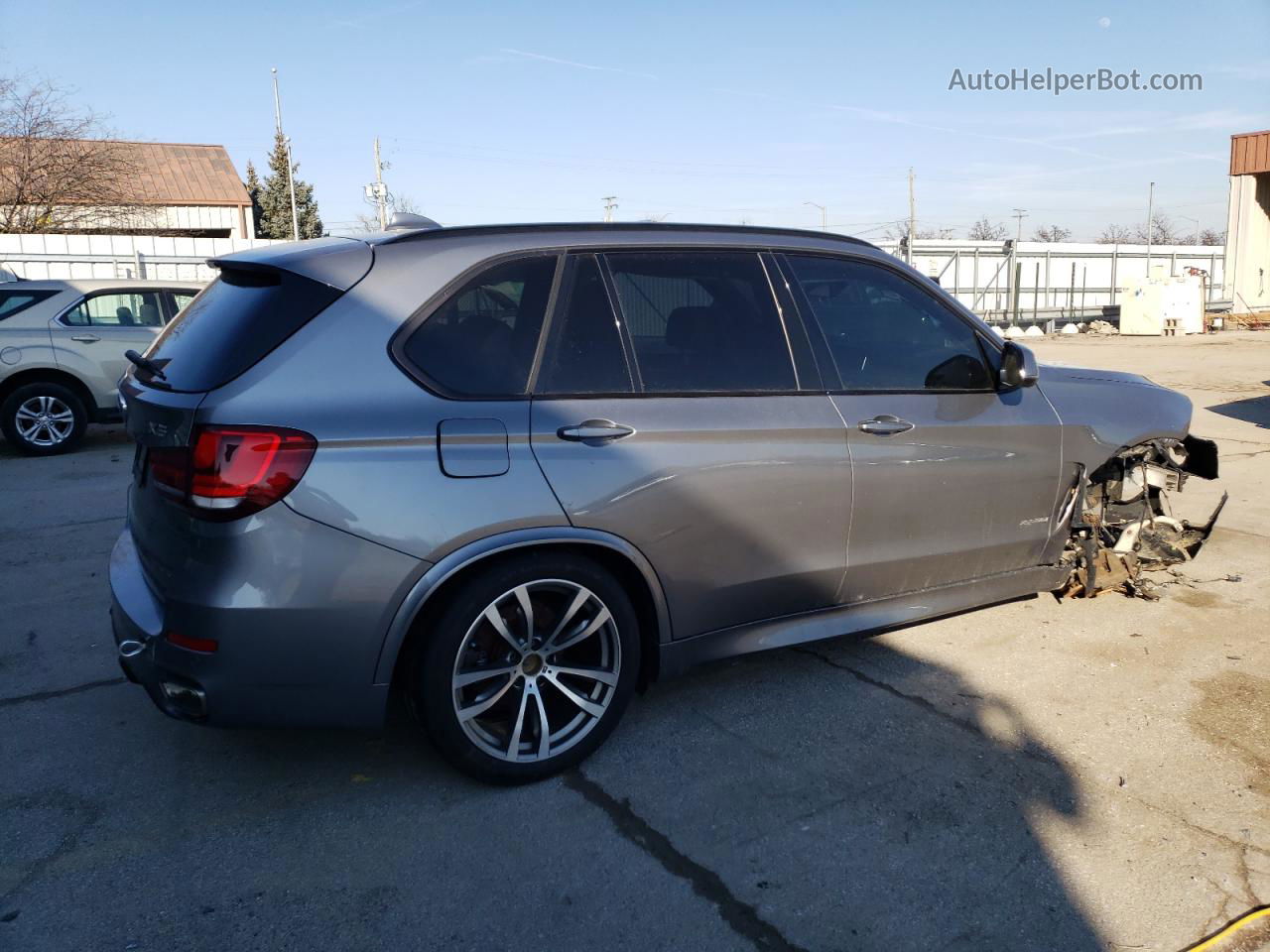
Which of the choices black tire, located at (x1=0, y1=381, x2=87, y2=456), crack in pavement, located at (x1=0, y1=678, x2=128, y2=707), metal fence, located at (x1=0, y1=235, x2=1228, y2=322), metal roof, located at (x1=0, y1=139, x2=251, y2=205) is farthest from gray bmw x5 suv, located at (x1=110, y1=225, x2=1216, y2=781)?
metal roof, located at (x1=0, y1=139, x2=251, y2=205)

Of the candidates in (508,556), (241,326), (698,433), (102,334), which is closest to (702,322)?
(698,433)

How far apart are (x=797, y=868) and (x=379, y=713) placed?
1.34m

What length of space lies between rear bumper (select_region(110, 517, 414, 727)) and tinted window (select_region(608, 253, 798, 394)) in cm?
127

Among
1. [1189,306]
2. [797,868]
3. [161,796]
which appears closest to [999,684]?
[797,868]

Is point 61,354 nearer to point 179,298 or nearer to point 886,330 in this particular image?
point 179,298

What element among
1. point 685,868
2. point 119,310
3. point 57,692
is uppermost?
point 119,310

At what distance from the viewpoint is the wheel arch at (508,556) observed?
3016 mm

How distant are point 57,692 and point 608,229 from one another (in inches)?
116

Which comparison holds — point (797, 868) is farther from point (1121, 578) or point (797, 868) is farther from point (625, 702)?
point (1121, 578)

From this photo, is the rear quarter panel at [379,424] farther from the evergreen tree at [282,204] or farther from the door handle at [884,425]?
the evergreen tree at [282,204]

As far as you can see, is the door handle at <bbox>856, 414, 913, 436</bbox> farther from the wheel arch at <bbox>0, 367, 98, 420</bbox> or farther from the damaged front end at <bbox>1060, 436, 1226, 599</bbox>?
the wheel arch at <bbox>0, 367, 98, 420</bbox>

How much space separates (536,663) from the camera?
3.30 metres

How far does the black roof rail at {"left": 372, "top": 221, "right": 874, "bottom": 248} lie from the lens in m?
3.35

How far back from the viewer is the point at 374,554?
2.94 meters
